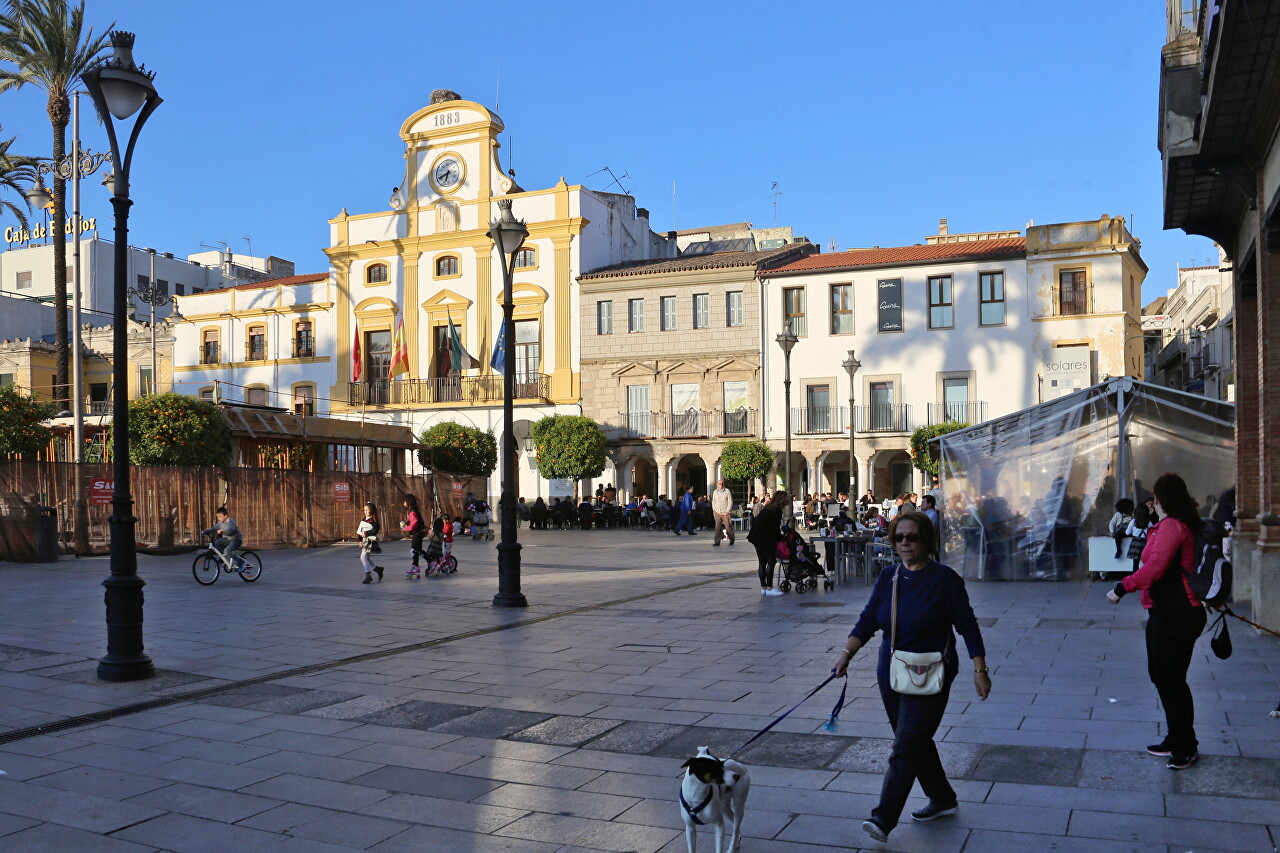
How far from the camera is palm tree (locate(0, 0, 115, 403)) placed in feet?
94.8

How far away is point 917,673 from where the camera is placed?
16.1 feet

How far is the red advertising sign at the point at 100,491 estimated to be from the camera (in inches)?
873

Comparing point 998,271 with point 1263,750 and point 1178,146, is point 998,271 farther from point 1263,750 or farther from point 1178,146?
point 1263,750

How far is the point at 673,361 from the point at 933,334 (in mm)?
9756

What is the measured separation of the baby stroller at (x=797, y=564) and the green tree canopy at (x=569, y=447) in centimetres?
2554

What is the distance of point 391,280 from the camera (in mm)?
47469

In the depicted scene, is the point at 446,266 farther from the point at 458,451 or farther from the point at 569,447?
the point at 458,451

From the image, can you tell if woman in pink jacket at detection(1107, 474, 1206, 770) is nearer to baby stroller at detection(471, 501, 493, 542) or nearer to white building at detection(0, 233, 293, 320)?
baby stroller at detection(471, 501, 493, 542)

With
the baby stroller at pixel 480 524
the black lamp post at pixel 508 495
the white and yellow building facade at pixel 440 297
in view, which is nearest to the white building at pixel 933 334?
the white and yellow building facade at pixel 440 297

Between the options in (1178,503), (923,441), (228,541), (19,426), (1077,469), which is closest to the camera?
(1178,503)

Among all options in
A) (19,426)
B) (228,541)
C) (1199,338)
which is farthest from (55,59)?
(1199,338)

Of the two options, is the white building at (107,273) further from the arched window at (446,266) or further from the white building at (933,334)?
the white building at (933,334)

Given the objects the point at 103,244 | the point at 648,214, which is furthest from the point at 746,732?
the point at 103,244

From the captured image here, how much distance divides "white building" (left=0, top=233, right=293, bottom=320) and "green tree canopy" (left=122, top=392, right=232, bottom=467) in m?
34.7
